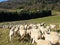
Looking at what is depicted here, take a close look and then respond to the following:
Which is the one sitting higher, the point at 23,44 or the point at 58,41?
the point at 58,41

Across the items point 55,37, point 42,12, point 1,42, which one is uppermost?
point 55,37

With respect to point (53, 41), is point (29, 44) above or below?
below

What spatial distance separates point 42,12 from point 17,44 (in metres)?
75.2

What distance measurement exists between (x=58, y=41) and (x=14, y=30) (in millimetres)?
6197

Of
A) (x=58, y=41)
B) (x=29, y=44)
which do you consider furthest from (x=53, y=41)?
(x=29, y=44)

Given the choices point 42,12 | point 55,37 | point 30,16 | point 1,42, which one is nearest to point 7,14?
point 30,16

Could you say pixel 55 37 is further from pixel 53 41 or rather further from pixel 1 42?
pixel 1 42

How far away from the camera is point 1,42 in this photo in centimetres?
1565

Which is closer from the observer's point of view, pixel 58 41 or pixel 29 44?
pixel 58 41

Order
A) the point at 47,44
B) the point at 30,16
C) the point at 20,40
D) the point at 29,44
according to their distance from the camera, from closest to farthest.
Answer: the point at 47,44 < the point at 29,44 < the point at 20,40 < the point at 30,16

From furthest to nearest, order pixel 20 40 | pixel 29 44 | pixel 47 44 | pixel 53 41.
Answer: pixel 20 40 → pixel 29 44 → pixel 53 41 → pixel 47 44

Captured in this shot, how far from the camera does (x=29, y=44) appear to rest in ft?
47.4

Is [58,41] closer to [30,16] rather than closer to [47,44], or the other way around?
[47,44]

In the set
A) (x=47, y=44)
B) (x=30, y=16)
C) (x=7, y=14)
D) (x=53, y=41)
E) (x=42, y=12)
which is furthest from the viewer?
(x=42, y=12)
